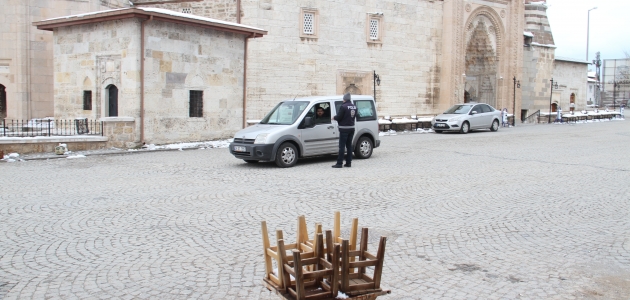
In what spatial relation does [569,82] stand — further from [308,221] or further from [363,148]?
[308,221]

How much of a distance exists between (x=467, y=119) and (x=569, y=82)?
72.1ft

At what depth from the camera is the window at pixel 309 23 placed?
26.3 metres

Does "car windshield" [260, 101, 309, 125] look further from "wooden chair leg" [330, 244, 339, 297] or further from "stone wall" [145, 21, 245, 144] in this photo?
"wooden chair leg" [330, 244, 339, 297]

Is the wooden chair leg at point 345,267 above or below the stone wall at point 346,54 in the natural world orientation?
below

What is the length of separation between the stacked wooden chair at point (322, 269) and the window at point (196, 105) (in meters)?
16.2

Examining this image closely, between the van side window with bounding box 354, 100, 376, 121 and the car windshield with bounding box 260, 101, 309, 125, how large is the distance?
1.65 meters

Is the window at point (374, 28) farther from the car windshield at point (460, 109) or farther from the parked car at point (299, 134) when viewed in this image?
the parked car at point (299, 134)

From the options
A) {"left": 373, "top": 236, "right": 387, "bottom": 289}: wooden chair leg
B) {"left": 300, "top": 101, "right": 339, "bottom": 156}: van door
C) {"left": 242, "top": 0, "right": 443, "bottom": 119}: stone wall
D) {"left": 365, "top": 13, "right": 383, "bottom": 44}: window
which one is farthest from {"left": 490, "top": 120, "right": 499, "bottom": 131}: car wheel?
{"left": 373, "top": 236, "right": 387, "bottom": 289}: wooden chair leg

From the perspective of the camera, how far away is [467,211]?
28.0 feet

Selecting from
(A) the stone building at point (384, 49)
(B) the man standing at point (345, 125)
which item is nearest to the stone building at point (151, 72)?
(A) the stone building at point (384, 49)

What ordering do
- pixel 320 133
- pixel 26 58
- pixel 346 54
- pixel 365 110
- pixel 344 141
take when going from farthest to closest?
pixel 346 54 < pixel 26 58 < pixel 365 110 < pixel 320 133 < pixel 344 141

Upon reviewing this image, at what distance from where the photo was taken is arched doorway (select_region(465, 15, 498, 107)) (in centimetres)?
3488

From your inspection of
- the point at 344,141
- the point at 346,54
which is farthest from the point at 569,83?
the point at 344,141

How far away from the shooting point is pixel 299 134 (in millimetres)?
14023
